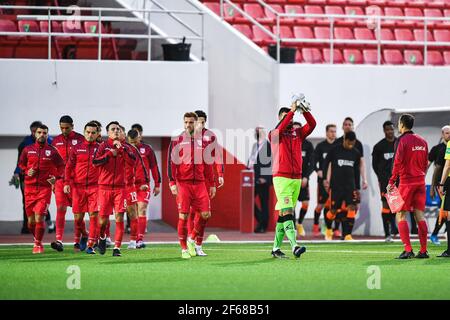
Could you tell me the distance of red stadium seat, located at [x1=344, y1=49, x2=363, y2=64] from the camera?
27391 millimetres

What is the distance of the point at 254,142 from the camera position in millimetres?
23922

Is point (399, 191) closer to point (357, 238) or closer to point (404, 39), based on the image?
point (357, 238)

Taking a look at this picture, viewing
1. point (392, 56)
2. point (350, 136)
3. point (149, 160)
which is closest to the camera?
point (149, 160)

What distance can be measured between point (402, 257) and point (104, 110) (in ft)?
32.7

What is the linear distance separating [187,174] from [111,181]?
1.32 m

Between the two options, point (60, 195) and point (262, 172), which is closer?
point (60, 195)

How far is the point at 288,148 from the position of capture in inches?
625

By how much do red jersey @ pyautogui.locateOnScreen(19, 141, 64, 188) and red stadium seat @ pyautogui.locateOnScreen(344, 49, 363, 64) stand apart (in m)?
11.7

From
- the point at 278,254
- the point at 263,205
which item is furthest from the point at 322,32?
the point at 278,254

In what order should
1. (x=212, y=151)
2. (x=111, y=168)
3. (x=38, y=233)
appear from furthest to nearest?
(x=38, y=233) < (x=111, y=168) < (x=212, y=151)

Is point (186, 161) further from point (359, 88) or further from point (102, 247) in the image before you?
point (359, 88)

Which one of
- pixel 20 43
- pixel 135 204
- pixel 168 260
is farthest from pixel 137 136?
pixel 20 43

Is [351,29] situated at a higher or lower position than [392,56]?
higher

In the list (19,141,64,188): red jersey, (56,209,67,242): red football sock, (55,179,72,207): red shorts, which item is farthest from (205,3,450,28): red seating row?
(19,141,64,188): red jersey
